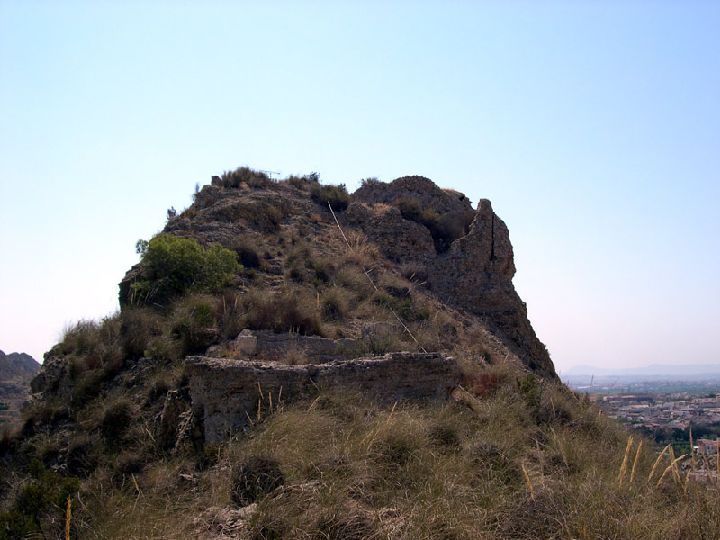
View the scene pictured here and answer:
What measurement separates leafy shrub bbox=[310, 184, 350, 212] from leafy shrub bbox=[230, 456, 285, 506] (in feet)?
45.4

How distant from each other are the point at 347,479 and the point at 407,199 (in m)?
13.8

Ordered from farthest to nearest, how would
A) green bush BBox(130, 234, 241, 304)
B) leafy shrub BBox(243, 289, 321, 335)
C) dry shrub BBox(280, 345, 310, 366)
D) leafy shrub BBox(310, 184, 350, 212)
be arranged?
leafy shrub BBox(310, 184, 350, 212) < green bush BBox(130, 234, 241, 304) < leafy shrub BBox(243, 289, 321, 335) < dry shrub BBox(280, 345, 310, 366)

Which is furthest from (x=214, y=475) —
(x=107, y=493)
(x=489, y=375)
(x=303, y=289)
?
(x=303, y=289)

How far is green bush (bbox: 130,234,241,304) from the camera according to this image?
12258 mm

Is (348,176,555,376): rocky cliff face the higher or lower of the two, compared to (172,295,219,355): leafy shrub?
higher

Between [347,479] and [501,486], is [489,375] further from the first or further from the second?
[347,479]

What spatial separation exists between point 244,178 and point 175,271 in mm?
7363

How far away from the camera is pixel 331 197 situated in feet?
64.9

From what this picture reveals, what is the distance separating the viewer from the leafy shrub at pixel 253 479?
5941 millimetres

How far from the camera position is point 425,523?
5.34 metres

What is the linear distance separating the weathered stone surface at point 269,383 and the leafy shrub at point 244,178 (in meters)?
11.0

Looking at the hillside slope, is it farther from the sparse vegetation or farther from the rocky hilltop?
the rocky hilltop

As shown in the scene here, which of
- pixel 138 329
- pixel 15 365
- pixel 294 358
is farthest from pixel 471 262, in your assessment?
pixel 15 365

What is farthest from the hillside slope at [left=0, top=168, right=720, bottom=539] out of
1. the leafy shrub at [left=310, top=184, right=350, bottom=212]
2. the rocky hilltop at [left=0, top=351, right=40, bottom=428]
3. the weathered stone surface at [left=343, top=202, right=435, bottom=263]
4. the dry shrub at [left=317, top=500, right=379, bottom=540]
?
the rocky hilltop at [left=0, top=351, right=40, bottom=428]
